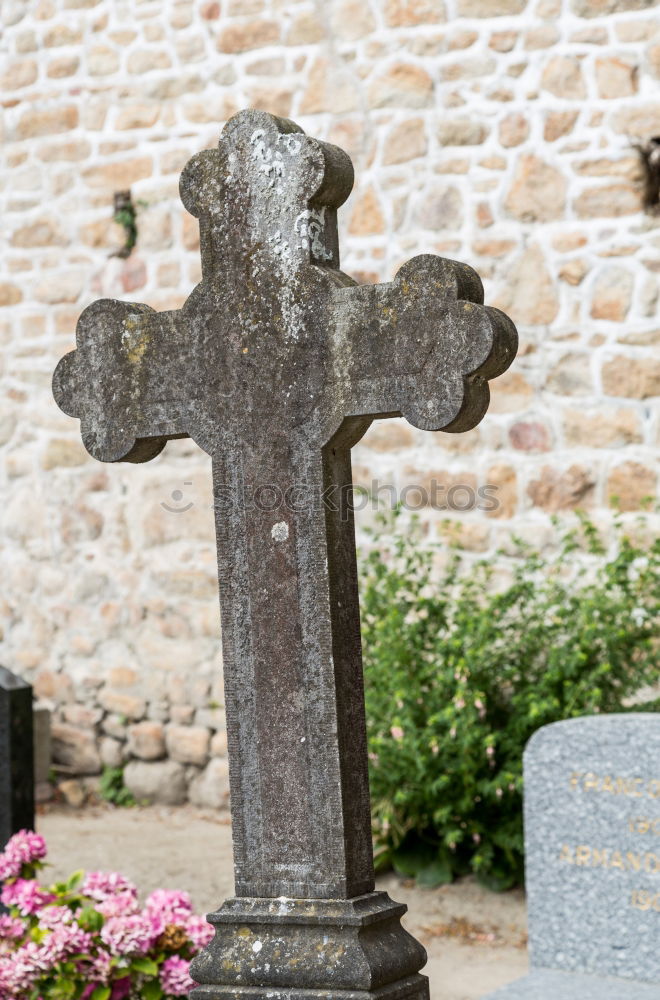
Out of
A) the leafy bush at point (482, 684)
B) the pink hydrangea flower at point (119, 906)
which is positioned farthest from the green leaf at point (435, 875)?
the pink hydrangea flower at point (119, 906)

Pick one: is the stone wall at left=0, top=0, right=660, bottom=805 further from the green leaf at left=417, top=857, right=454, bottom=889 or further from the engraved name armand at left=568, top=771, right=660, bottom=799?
the engraved name armand at left=568, top=771, right=660, bottom=799

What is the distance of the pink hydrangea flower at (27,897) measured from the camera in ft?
10.9

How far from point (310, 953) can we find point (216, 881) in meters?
2.96

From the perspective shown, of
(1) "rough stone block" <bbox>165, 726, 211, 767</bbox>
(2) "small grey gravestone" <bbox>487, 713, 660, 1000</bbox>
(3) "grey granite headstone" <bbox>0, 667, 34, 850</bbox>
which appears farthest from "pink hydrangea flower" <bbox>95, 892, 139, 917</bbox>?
(1) "rough stone block" <bbox>165, 726, 211, 767</bbox>

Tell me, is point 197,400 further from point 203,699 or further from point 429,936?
point 203,699

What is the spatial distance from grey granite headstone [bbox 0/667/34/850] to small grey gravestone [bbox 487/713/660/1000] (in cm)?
143

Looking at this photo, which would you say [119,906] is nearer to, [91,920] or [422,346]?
[91,920]

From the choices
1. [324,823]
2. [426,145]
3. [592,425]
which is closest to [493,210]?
[426,145]

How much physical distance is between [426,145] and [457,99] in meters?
0.22

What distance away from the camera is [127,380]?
2.73 meters

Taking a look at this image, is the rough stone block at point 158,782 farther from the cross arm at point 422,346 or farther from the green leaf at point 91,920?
the cross arm at point 422,346

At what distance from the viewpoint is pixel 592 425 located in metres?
5.50

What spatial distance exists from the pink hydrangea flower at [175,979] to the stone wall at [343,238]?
282cm

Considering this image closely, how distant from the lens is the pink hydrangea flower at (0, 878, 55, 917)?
3336 millimetres
